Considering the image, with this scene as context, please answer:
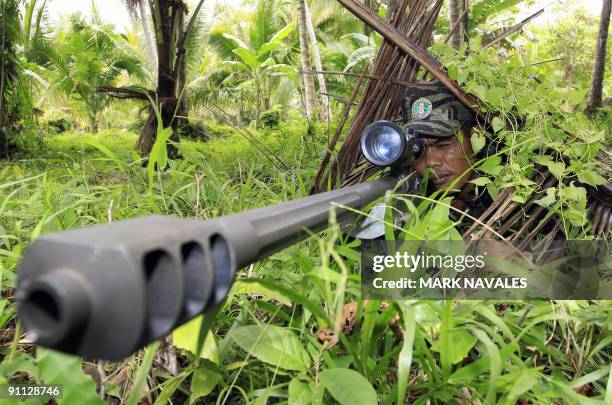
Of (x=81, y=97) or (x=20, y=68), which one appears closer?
(x=20, y=68)

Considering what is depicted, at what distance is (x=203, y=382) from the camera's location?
73cm

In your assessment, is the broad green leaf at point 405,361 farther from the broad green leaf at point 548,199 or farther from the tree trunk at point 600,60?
the tree trunk at point 600,60

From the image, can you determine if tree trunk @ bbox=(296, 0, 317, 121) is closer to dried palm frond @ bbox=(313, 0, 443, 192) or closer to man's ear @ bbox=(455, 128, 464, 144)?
dried palm frond @ bbox=(313, 0, 443, 192)

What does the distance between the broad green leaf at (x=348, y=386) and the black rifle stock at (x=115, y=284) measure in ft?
0.95

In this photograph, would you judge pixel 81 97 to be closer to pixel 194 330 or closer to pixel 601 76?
pixel 601 76

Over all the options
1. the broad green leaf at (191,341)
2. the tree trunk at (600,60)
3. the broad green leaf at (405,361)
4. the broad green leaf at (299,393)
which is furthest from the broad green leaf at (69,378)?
the tree trunk at (600,60)

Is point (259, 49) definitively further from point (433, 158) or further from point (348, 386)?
point (348, 386)

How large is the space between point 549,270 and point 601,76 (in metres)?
8.51

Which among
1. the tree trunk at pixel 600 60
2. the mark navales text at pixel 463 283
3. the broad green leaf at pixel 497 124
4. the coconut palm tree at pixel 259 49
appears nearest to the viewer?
the mark navales text at pixel 463 283

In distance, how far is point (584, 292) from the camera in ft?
3.28

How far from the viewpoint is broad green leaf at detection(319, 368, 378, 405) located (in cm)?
61

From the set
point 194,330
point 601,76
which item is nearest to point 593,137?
point 194,330

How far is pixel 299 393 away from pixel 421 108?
98 cm

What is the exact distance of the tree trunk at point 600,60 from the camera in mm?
6613
